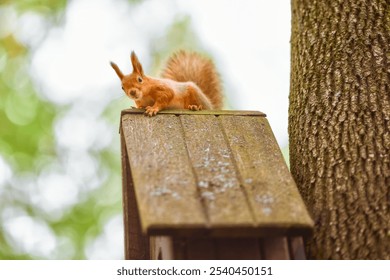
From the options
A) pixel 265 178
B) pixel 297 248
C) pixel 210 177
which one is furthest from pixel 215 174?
Answer: pixel 297 248

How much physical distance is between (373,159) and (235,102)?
13.4ft

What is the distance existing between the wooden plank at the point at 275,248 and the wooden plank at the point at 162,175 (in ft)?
1.12

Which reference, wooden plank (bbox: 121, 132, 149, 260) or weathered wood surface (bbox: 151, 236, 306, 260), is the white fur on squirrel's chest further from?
weathered wood surface (bbox: 151, 236, 306, 260)

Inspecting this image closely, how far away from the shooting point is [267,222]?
6.73 ft

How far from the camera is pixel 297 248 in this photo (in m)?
2.28

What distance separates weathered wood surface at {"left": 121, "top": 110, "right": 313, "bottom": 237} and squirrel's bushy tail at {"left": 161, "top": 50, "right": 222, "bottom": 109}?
872 millimetres

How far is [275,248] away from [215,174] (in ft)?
1.18

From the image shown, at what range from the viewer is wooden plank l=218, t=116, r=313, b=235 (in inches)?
81.7

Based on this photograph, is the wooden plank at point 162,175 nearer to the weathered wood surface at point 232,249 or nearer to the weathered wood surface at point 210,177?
the weathered wood surface at point 210,177

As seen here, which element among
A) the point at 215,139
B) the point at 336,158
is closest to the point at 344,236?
the point at 336,158

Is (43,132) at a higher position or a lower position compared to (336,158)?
higher

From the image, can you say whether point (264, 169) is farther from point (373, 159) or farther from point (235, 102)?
point (235, 102)

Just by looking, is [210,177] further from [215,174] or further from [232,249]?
[232,249]
